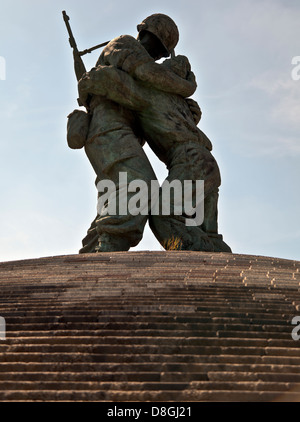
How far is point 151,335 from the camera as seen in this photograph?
13.8 ft

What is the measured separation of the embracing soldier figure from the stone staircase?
2674mm

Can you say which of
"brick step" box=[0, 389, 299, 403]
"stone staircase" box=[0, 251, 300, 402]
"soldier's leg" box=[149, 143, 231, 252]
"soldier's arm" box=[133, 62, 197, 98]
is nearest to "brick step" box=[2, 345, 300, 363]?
"stone staircase" box=[0, 251, 300, 402]

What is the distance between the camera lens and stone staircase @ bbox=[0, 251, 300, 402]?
365 cm

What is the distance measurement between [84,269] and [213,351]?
218 cm

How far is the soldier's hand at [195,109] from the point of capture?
9375 mm

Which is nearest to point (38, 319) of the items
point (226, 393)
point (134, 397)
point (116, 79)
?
point (134, 397)

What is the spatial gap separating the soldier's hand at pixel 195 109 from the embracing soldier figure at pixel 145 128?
0.04 ft

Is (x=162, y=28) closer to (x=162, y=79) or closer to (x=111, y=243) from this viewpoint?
(x=162, y=79)

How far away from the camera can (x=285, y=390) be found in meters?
3.60

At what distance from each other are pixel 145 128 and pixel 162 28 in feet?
4.91

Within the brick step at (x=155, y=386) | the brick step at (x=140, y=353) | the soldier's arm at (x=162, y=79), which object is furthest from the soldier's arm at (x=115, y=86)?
the brick step at (x=155, y=386)

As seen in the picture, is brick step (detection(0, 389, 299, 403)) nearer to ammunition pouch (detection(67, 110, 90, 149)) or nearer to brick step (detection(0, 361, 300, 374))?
brick step (detection(0, 361, 300, 374))

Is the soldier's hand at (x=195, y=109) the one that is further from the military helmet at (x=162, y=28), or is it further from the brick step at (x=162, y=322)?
the brick step at (x=162, y=322)
